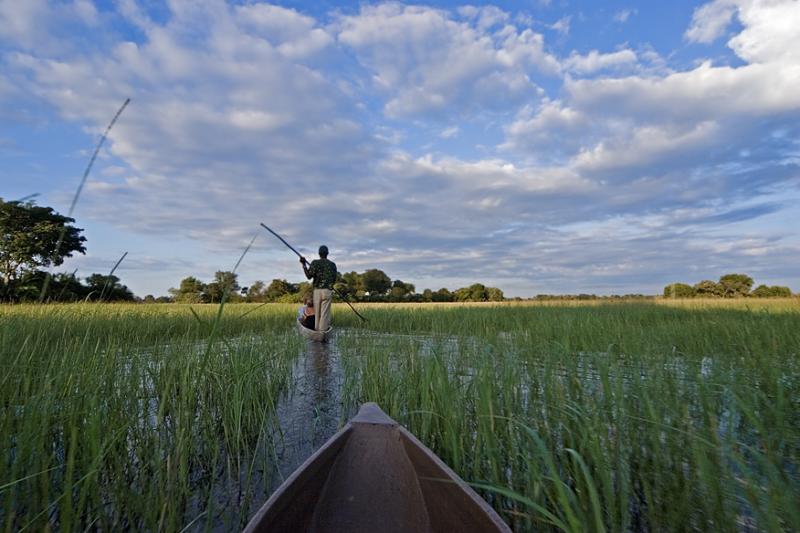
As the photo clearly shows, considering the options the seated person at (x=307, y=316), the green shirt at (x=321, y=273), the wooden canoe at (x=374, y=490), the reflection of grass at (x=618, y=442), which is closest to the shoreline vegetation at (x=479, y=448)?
the reflection of grass at (x=618, y=442)

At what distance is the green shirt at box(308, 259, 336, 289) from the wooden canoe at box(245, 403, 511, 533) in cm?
812

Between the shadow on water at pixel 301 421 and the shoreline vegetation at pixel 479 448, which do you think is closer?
the shoreline vegetation at pixel 479 448

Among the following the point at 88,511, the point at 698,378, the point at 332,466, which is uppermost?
the point at 698,378

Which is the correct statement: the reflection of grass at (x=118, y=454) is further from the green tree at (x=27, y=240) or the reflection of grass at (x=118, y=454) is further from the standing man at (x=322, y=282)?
the standing man at (x=322, y=282)

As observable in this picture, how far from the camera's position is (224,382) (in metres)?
3.70

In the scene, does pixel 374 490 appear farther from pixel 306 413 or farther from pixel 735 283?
pixel 735 283

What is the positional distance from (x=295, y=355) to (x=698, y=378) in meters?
5.64

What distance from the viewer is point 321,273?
10203mm

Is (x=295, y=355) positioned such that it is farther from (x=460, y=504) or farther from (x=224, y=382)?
(x=460, y=504)

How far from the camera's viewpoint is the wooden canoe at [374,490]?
1.67 metres

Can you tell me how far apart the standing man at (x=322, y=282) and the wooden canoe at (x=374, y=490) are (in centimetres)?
792

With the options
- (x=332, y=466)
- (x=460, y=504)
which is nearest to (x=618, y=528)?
(x=460, y=504)

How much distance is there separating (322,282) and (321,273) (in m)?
0.25

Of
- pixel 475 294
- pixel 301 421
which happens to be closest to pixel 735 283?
pixel 475 294
